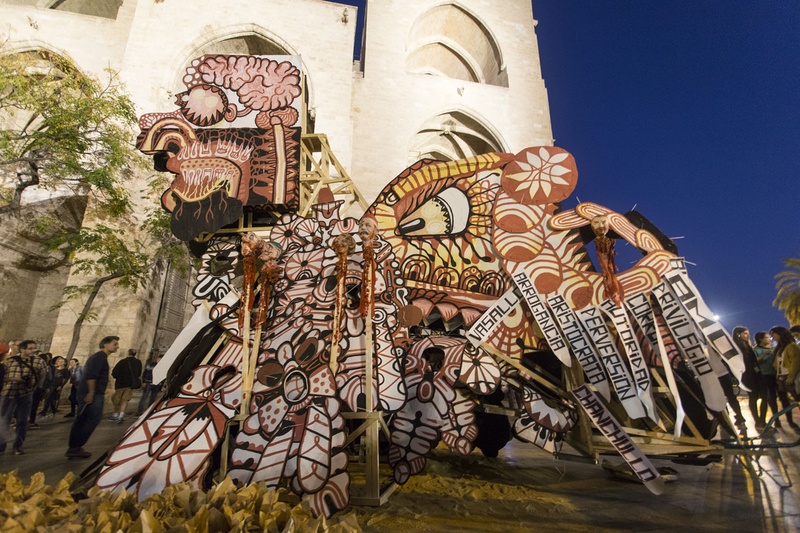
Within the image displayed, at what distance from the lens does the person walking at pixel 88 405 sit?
4.65 meters

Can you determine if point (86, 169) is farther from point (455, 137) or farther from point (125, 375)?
point (455, 137)

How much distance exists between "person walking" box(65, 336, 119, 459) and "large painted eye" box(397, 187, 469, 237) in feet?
12.8

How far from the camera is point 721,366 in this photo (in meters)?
3.27

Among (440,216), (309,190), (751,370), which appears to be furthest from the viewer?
(309,190)

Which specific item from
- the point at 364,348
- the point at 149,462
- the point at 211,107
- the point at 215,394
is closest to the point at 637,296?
the point at 364,348

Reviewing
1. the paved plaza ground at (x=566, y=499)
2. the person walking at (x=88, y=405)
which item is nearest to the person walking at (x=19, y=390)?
the paved plaza ground at (x=566, y=499)

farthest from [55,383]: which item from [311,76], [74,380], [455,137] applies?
[455,137]

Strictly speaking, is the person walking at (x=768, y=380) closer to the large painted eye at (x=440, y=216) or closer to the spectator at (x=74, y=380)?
the large painted eye at (x=440, y=216)

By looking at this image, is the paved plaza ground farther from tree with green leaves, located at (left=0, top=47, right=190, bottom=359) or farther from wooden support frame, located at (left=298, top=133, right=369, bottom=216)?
tree with green leaves, located at (left=0, top=47, right=190, bottom=359)

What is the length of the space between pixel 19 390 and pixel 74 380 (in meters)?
4.45

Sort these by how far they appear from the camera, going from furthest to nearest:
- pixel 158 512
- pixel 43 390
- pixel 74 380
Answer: pixel 74 380
pixel 43 390
pixel 158 512

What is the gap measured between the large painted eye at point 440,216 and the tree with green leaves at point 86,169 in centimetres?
888

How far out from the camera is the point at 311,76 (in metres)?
13.1

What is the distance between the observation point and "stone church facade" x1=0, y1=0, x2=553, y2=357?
12.2 m
